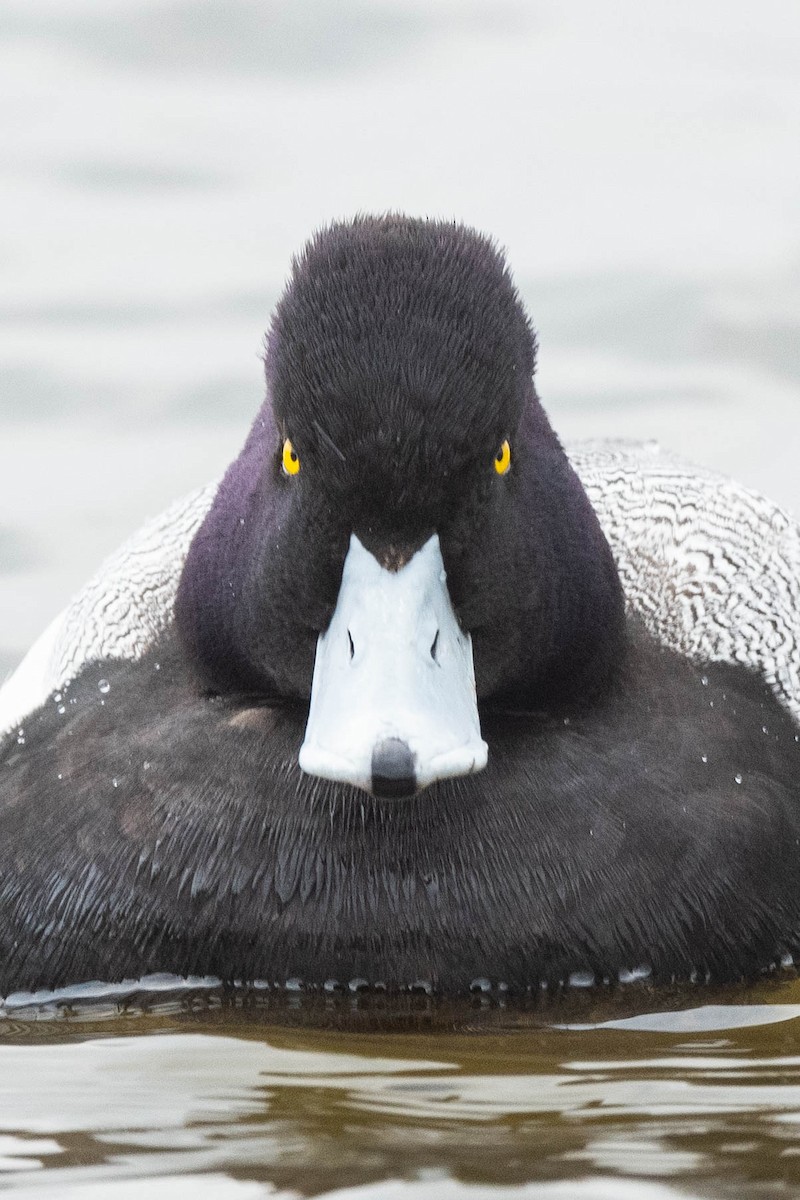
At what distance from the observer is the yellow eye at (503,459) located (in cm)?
504

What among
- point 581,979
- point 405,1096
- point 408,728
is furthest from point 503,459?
point 405,1096

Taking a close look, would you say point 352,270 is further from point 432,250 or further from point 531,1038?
point 531,1038

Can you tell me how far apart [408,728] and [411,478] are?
561 millimetres

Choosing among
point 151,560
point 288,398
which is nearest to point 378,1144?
point 288,398

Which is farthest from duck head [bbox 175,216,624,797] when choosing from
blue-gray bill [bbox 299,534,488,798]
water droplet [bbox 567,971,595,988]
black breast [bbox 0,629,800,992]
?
water droplet [bbox 567,971,595,988]

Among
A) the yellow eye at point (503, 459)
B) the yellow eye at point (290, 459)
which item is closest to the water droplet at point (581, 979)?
the yellow eye at point (503, 459)

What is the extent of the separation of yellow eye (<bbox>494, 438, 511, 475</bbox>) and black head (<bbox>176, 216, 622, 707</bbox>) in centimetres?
3

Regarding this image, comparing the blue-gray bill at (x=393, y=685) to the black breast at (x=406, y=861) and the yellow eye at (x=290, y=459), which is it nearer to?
the yellow eye at (x=290, y=459)

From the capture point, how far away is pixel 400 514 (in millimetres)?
4797

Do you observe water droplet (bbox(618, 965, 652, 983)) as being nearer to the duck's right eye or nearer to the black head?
the black head

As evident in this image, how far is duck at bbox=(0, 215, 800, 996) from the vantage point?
4812mm

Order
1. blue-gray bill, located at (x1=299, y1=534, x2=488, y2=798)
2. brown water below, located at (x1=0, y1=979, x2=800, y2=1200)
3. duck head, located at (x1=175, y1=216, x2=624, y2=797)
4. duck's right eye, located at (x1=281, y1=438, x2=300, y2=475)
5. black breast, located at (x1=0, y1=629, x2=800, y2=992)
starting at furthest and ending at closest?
black breast, located at (x1=0, y1=629, x2=800, y2=992) → duck's right eye, located at (x1=281, y1=438, x2=300, y2=475) → duck head, located at (x1=175, y1=216, x2=624, y2=797) → blue-gray bill, located at (x1=299, y1=534, x2=488, y2=798) → brown water below, located at (x1=0, y1=979, x2=800, y2=1200)

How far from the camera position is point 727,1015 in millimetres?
5230

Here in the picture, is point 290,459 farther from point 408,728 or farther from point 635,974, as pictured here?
point 635,974
